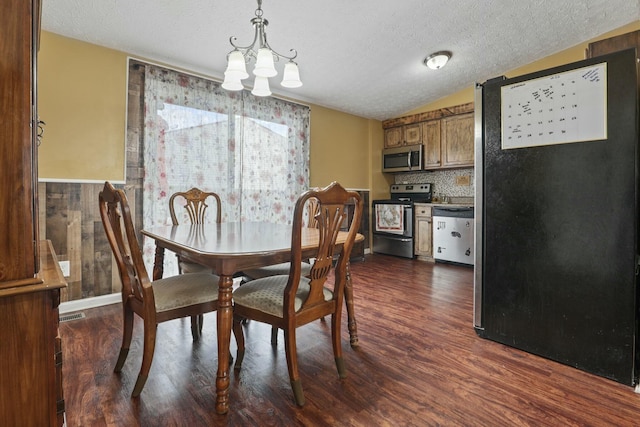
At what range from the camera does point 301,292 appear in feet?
5.33

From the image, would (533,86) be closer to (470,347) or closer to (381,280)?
(470,347)

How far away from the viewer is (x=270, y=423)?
1335mm

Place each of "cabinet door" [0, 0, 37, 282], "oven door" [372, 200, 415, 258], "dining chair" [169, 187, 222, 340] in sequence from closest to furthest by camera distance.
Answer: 1. "cabinet door" [0, 0, 37, 282]
2. "dining chair" [169, 187, 222, 340]
3. "oven door" [372, 200, 415, 258]

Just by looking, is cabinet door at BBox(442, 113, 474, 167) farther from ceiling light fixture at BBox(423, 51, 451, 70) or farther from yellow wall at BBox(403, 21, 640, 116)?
ceiling light fixture at BBox(423, 51, 451, 70)

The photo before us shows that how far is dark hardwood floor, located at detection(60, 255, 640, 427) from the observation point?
54.0 inches

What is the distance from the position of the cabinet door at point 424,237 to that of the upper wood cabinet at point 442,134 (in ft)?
2.78

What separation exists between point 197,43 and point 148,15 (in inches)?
17.7

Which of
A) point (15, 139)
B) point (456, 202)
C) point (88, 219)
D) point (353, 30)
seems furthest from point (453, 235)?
point (15, 139)

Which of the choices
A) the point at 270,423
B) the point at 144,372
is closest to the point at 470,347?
the point at 270,423

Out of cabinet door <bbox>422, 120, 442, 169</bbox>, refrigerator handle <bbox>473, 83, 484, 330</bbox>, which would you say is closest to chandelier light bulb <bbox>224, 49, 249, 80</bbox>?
refrigerator handle <bbox>473, 83, 484, 330</bbox>

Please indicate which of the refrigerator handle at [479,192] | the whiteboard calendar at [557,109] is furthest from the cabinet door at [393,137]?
the whiteboard calendar at [557,109]

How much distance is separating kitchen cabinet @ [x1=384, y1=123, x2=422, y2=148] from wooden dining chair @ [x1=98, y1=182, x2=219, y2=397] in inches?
167

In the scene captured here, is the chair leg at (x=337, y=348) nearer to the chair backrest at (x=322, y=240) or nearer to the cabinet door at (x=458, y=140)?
the chair backrest at (x=322, y=240)

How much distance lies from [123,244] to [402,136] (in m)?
4.64
